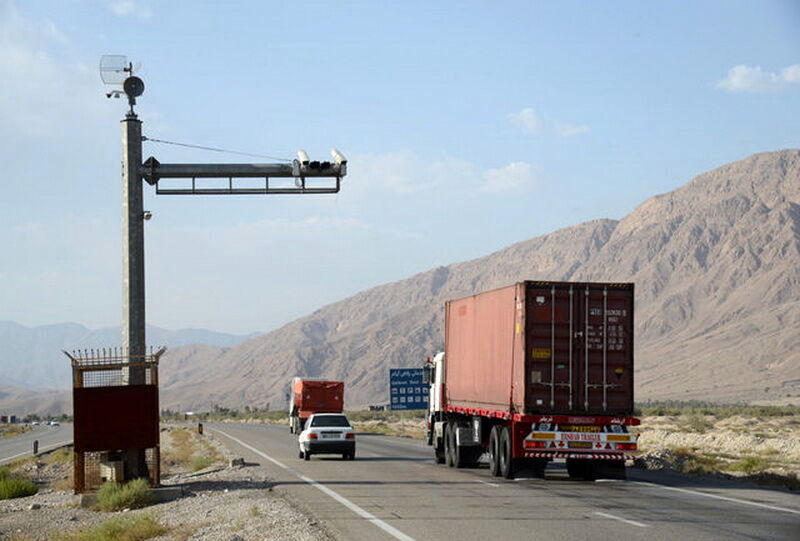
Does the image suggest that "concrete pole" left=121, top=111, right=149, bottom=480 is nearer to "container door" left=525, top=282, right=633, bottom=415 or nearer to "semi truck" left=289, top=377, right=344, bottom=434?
"container door" left=525, top=282, right=633, bottom=415

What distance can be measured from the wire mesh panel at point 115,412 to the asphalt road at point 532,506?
3.10 metres

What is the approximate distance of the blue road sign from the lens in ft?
172

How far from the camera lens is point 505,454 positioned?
24.9 meters

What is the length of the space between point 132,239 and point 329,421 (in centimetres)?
1172


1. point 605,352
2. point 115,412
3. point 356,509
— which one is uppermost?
point 605,352

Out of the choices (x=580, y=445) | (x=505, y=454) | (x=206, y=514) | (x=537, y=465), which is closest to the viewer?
(x=206, y=514)

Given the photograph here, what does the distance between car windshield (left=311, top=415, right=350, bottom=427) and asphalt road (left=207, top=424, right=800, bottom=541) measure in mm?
5605

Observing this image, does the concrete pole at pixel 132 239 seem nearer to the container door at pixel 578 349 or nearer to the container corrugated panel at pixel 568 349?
the container corrugated panel at pixel 568 349

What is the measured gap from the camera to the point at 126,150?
2594cm

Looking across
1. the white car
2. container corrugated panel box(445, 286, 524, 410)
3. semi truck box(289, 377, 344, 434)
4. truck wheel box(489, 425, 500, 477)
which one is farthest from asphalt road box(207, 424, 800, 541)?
semi truck box(289, 377, 344, 434)

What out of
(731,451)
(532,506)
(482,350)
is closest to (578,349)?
(482,350)

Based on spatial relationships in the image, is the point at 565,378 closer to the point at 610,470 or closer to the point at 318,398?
the point at 610,470

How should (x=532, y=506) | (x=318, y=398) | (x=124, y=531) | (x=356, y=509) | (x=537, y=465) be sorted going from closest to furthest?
(x=124, y=531), (x=532, y=506), (x=356, y=509), (x=537, y=465), (x=318, y=398)

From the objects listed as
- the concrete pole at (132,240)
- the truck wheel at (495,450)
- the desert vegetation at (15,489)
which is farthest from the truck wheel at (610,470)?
the desert vegetation at (15,489)
